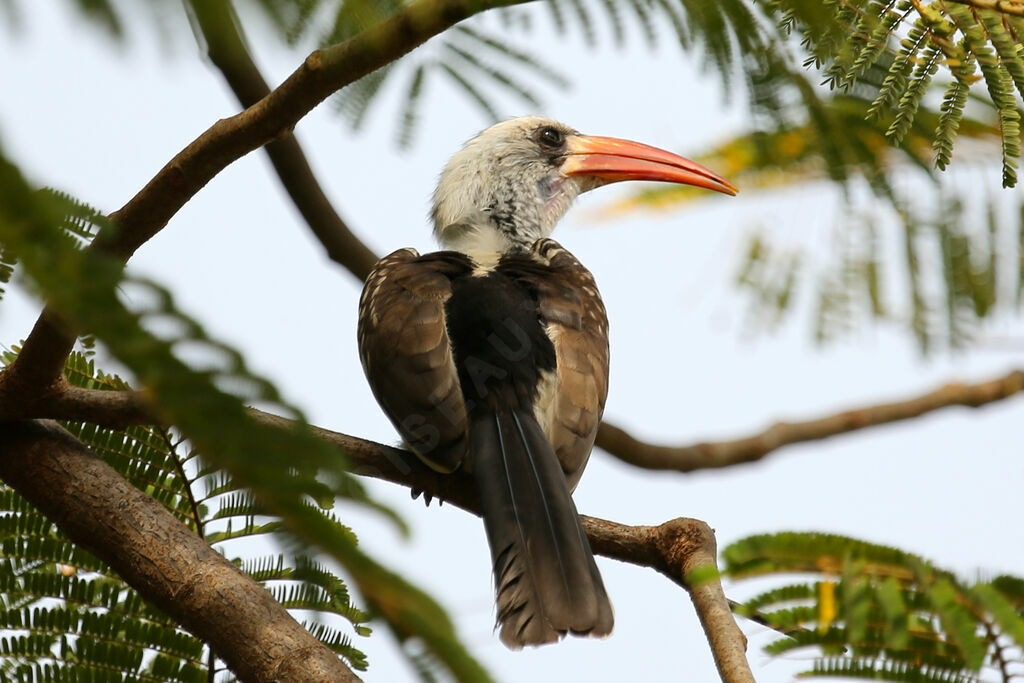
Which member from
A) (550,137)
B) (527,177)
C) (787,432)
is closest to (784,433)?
(787,432)

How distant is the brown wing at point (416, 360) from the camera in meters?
3.85

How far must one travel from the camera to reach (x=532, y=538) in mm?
3432

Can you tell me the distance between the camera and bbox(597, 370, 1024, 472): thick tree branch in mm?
5328

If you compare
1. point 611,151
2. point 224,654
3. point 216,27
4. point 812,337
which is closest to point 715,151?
point 611,151

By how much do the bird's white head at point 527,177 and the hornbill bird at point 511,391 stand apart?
478 millimetres

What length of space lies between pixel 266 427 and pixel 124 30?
378 mm

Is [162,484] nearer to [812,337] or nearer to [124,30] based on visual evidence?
[124,30]

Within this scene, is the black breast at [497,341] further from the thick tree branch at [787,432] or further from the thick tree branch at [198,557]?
the thick tree branch at [787,432]

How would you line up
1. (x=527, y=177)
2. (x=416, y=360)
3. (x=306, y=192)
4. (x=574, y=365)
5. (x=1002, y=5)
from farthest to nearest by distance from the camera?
1. (x=527, y=177)
2. (x=306, y=192)
3. (x=574, y=365)
4. (x=416, y=360)
5. (x=1002, y=5)

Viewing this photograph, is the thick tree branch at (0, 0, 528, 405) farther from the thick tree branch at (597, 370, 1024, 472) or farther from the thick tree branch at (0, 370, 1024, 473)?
the thick tree branch at (597, 370, 1024, 472)

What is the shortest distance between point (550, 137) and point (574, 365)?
2.62 meters

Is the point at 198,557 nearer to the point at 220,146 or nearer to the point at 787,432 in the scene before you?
the point at 220,146

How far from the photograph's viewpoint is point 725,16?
103 inches

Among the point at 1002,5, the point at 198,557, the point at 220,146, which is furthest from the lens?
the point at 198,557
